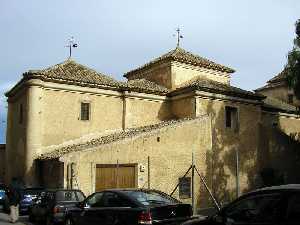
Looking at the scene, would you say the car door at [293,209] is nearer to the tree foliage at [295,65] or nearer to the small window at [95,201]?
the small window at [95,201]

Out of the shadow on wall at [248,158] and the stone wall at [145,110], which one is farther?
the stone wall at [145,110]

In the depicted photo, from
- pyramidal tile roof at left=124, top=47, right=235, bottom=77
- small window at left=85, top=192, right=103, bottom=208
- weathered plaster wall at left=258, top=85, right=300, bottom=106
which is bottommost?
small window at left=85, top=192, right=103, bottom=208

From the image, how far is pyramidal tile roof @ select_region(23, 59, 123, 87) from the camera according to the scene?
25.6m

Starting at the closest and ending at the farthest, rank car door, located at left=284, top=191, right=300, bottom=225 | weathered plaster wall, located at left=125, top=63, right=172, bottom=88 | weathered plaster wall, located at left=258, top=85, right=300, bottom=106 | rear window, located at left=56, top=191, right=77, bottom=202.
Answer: car door, located at left=284, top=191, right=300, bottom=225 → rear window, located at left=56, top=191, right=77, bottom=202 → weathered plaster wall, located at left=125, top=63, right=172, bottom=88 → weathered plaster wall, located at left=258, top=85, right=300, bottom=106

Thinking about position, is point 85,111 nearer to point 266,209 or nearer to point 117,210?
point 117,210

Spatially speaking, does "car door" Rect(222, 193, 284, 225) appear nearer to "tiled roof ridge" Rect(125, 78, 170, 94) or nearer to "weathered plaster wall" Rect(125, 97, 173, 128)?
"weathered plaster wall" Rect(125, 97, 173, 128)

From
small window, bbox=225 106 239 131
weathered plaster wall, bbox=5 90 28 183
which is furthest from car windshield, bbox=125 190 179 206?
small window, bbox=225 106 239 131

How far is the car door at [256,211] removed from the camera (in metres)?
7.00

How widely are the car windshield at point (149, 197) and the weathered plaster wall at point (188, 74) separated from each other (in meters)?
19.8

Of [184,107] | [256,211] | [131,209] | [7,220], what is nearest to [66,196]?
[7,220]

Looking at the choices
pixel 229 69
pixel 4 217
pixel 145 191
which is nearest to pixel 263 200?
pixel 145 191

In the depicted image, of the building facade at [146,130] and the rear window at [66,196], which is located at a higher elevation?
the building facade at [146,130]

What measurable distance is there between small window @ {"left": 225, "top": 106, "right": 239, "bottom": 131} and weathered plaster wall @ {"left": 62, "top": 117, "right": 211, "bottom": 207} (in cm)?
449

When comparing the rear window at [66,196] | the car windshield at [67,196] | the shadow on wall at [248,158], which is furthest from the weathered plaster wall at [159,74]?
the rear window at [66,196]
